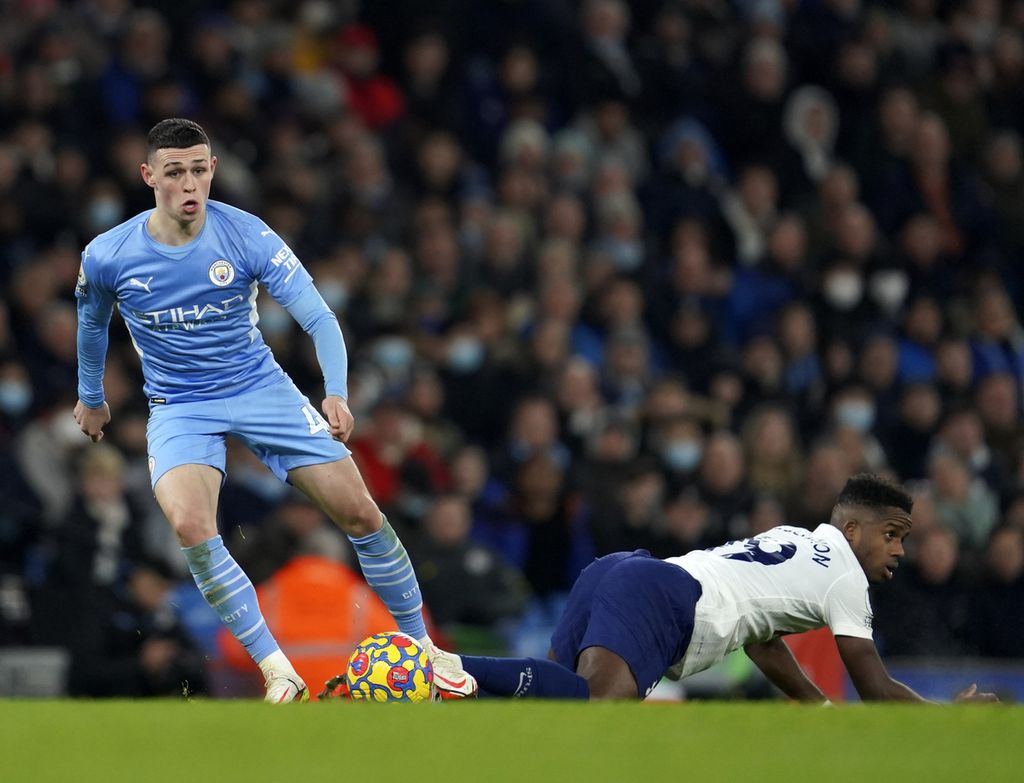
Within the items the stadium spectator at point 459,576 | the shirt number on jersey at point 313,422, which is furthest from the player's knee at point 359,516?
the stadium spectator at point 459,576

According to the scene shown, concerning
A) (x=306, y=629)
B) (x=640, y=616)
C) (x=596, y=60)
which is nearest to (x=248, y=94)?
(x=596, y=60)

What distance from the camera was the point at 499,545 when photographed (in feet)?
36.7

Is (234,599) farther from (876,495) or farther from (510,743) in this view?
(876,495)

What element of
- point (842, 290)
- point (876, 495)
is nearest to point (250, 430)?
point (876, 495)

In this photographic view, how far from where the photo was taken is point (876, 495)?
23.0ft

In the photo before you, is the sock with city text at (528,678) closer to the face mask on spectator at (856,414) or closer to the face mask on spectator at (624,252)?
the face mask on spectator at (856,414)

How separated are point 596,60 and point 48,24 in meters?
4.40

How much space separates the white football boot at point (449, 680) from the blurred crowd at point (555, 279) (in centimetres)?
341

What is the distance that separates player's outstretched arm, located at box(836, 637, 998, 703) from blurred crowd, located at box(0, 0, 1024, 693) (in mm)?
3911

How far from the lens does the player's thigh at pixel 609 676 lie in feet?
21.8

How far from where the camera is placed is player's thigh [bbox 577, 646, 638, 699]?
21.8ft

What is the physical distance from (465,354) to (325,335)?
211 inches

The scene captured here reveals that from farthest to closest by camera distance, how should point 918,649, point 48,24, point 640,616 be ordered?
point 48,24, point 918,649, point 640,616

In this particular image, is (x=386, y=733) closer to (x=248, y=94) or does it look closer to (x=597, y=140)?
(x=248, y=94)
